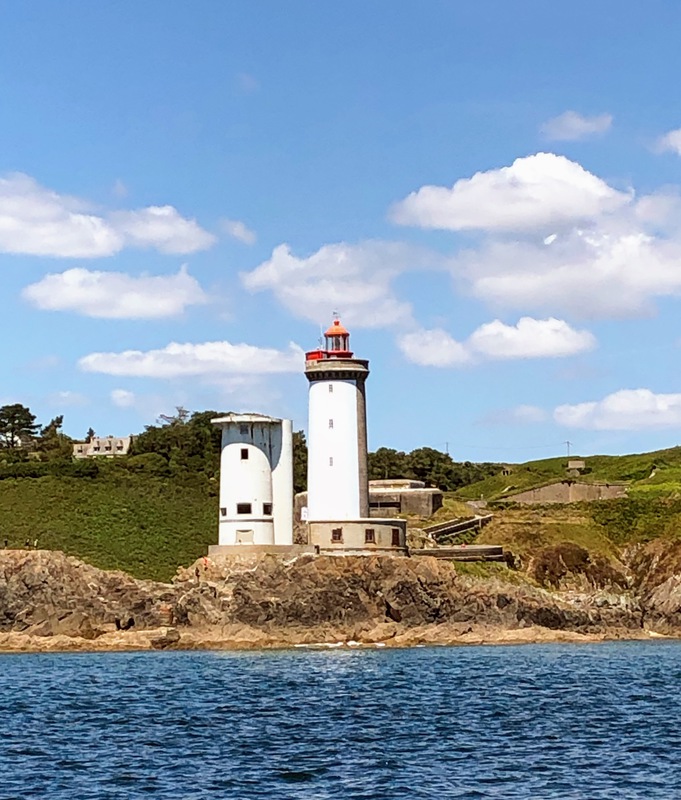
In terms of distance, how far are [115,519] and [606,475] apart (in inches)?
1690

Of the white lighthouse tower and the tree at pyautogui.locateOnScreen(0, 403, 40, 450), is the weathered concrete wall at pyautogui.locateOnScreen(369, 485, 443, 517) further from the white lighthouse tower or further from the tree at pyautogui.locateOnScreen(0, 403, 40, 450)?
the tree at pyautogui.locateOnScreen(0, 403, 40, 450)

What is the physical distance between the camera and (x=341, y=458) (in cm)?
6712

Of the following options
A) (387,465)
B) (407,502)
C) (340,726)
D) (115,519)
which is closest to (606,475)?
(387,465)

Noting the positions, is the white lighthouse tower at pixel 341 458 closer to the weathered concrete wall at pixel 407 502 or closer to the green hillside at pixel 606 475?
the weathered concrete wall at pixel 407 502

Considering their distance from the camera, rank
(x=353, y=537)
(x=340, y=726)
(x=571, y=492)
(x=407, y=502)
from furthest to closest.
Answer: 1. (x=571, y=492)
2. (x=407, y=502)
3. (x=353, y=537)
4. (x=340, y=726)

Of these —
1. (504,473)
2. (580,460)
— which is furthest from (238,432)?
(580,460)

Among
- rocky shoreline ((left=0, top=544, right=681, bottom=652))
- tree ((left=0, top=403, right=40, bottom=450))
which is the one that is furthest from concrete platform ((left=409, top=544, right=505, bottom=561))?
tree ((left=0, top=403, right=40, bottom=450))

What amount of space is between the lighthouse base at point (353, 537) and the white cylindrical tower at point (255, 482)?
59.0 inches

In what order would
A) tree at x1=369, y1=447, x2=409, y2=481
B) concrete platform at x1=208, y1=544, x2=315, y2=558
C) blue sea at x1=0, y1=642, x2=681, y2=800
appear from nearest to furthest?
1. blue sea at x1=0, y1=642, x2=681, y2=800
2. concrete platform at x1=208, y1=544, x2=315, y2=558
3. tree at x1=369, y1=447, x2=409, y2=481

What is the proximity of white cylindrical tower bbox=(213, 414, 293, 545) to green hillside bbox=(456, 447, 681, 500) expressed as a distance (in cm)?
2868

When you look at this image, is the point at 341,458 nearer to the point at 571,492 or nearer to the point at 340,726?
the point at 571,492

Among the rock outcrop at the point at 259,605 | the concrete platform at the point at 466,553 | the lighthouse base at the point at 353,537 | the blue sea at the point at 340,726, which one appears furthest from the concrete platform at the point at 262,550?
the blue sea at the point at 340,726

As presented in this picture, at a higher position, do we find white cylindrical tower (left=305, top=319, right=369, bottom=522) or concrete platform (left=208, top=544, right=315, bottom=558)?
white cylindrical tower (left=305, top=319, right=369, bottom=522)

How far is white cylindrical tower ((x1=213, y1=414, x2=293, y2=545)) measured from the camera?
216ft
